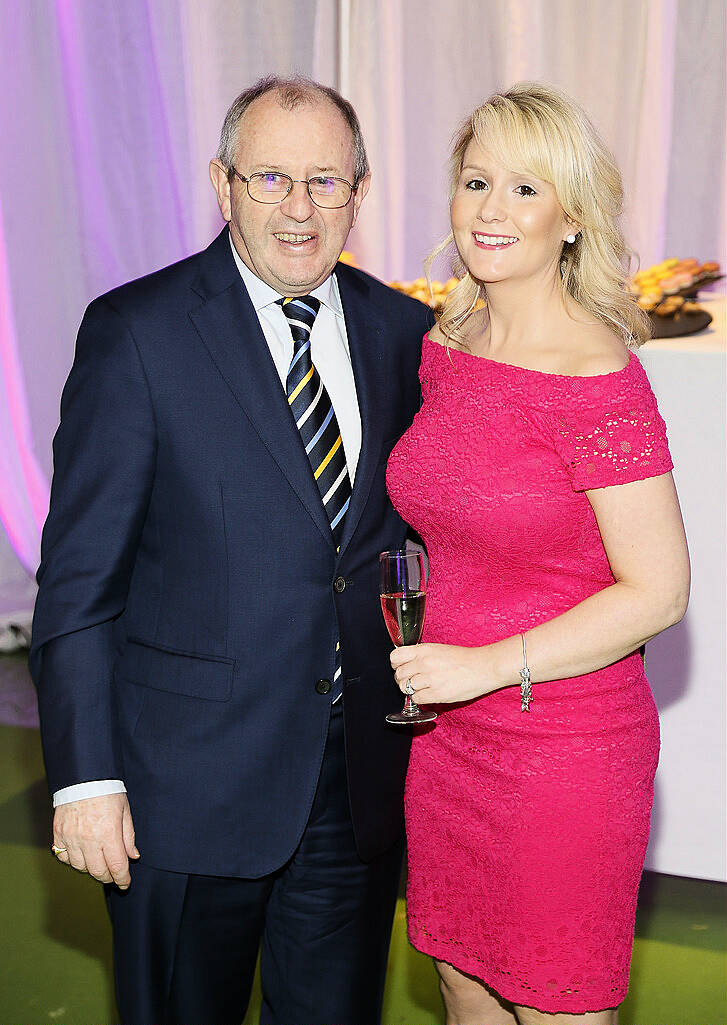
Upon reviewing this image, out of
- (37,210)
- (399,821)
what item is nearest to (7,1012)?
(399,821)

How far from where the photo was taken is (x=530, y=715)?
2.04 metres

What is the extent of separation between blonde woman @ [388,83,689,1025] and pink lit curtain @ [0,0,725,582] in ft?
11.0

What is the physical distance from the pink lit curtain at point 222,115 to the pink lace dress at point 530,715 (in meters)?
3.50

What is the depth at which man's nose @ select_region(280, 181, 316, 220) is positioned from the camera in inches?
77.8

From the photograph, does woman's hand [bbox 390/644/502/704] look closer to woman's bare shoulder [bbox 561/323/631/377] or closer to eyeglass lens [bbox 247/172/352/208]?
woman's bare shoulder [bbox 561/323/631/377]

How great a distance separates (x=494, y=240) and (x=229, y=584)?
71cm

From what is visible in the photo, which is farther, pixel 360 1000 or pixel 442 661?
pixel 360 1000

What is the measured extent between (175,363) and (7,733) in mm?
3217

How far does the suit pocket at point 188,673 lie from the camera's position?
1957mm

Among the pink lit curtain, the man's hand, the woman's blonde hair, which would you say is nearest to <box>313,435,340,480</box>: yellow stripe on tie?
the woman's blonde hair

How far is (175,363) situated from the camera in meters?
1.92

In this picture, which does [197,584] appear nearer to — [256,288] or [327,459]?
[327,459]

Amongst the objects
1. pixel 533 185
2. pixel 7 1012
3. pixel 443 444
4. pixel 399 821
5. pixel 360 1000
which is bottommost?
pixel 7 1012

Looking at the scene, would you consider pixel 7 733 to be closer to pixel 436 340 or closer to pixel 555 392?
pixel 436 340
